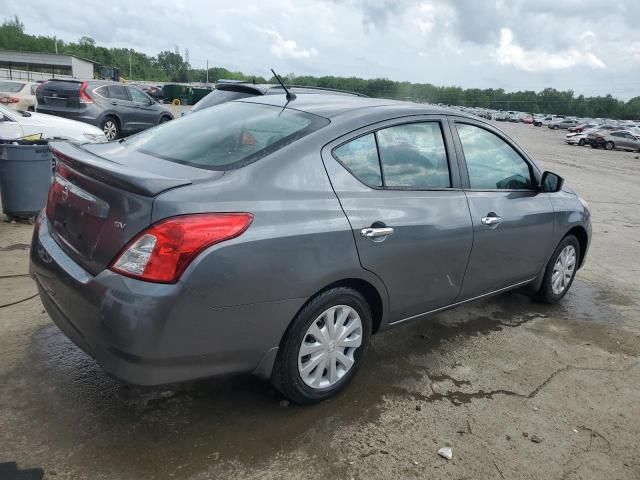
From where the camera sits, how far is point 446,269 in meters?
3.35

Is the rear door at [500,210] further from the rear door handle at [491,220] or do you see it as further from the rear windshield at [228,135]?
the rear windshield at [228,135]

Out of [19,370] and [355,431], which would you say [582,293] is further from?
[19,370]

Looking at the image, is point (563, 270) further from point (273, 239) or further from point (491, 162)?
point (273, 239)

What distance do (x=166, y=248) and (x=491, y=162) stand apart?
259 cm

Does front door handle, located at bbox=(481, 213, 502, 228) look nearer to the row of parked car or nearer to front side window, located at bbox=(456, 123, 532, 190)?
front side window, located at bbox=(456, 123, 532, 190)

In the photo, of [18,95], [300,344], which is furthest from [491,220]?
[18,95]

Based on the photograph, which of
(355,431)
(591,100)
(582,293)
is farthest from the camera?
(591,100)

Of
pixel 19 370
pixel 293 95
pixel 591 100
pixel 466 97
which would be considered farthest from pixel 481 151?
pixel 591 100

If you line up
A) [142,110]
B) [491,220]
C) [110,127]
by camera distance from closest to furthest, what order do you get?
1. [491,220]
2. [110,127]
3. [142,110]

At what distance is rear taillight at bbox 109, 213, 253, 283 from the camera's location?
2.19 m

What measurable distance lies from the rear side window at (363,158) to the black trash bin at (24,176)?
4.41 metres

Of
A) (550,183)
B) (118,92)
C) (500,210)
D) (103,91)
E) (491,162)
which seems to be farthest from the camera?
(118,92)

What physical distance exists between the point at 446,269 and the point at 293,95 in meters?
1.53

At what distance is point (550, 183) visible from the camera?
422cm
